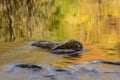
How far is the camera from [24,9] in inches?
345

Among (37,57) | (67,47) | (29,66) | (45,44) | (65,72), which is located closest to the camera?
(65,72)

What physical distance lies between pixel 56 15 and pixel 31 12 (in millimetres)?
2354

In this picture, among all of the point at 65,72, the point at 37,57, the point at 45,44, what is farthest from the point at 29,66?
→ the point at 45,44

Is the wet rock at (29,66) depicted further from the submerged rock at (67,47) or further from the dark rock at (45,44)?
the dark rock at (45,44)

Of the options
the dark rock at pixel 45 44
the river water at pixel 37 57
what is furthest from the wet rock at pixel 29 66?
the dark rock at pixel 45 44

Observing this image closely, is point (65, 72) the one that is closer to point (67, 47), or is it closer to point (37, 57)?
point (37, 57)

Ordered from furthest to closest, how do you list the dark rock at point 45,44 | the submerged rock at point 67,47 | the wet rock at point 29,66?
the dark rock at point 45,44 → the submerged rock at point 67,47 → the wet rock at point 29,66

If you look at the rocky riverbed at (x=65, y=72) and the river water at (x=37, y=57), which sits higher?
the river water at (x=37, y=57)

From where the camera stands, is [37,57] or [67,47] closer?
[37,57]

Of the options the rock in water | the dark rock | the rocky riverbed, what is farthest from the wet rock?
the dark rock

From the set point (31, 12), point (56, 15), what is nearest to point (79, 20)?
point (56, 15)

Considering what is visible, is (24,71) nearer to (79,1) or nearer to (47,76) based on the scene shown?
(47,76)

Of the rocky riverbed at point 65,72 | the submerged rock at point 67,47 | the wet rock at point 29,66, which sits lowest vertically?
the rocky riverbed at point 65,72

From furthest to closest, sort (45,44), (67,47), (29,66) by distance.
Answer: (45,44) → (67,47) → (29,66)
